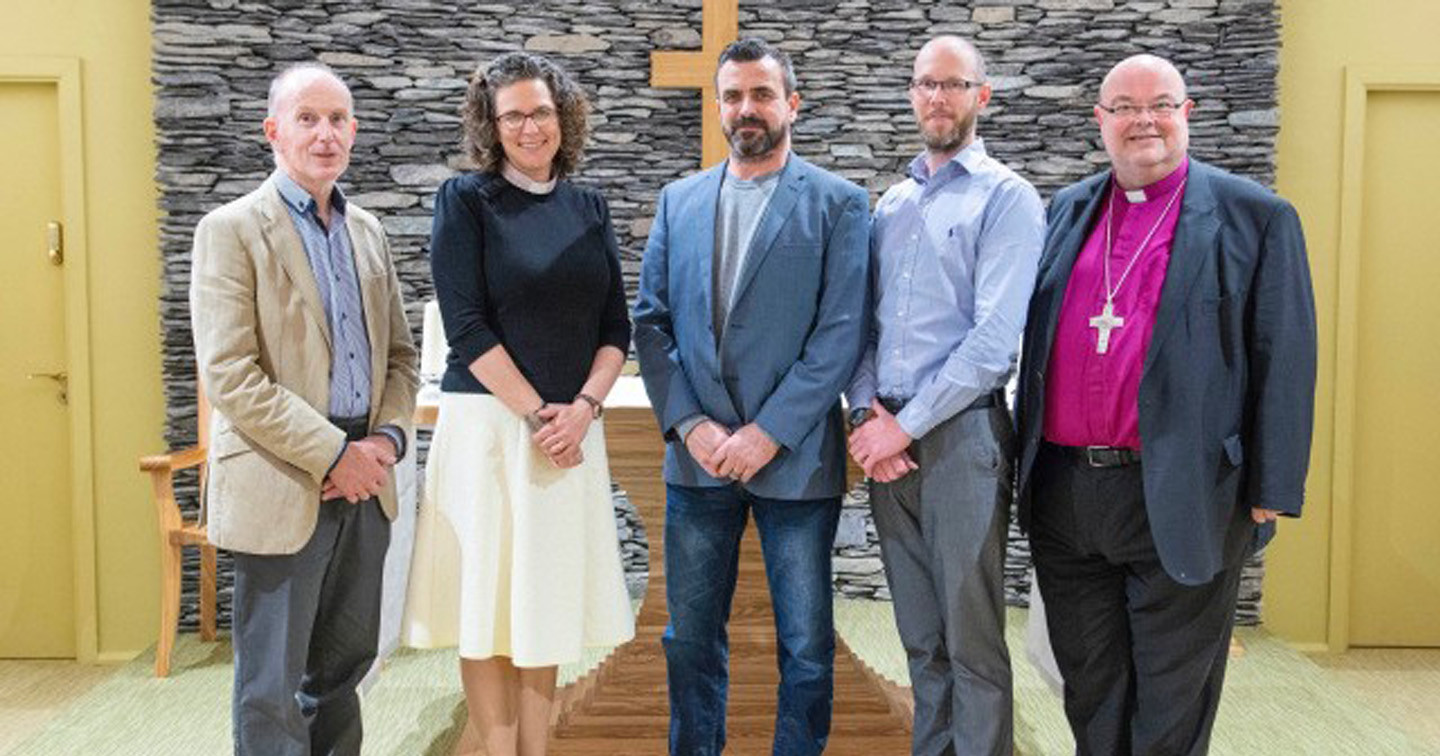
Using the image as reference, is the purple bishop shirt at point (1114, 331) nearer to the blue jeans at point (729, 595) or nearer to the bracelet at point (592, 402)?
the blue jeans at point (729, 595)

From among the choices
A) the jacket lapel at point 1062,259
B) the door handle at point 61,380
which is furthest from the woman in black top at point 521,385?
the door handle at point 61,380

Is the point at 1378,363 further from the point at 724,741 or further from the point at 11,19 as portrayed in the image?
the point at 11,19

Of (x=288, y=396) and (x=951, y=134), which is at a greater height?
(x=951, y=134)

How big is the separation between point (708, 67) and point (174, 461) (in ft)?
6.90

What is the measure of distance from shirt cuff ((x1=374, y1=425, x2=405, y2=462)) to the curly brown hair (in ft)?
1.76

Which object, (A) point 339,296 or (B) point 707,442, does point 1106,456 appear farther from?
(A) point 339,296

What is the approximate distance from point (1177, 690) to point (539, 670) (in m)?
1.22

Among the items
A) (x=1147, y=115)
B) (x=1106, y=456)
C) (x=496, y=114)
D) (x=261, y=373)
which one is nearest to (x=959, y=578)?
(x=1106, y=456)

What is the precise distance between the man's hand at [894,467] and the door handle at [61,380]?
328cm

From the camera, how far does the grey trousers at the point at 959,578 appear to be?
2.56 metres

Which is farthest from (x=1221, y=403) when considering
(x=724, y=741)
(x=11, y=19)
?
(x=11, y=19)

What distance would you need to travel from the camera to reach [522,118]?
2.55 meters

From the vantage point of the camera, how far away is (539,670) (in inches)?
106

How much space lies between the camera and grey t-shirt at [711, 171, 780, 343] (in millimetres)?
2684
